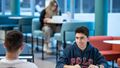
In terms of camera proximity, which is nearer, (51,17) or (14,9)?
(51,17)

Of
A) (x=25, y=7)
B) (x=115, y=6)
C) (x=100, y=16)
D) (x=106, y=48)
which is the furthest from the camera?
(x=25, y=7)

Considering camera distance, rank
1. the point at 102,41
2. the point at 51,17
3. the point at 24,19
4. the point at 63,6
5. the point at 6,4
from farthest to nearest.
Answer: the point at 6,4
the point at 63,6
the point at 24,19
the point at 51,17
the point at 102,41

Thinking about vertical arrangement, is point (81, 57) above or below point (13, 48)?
below

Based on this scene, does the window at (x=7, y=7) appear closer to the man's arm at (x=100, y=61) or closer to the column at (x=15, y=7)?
the column at (x=15, y=7)

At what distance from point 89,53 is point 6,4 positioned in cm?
911

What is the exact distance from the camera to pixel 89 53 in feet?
10.7

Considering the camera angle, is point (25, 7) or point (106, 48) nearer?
point (106, 48)

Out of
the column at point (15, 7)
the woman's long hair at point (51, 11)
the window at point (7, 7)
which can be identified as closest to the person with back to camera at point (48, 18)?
the woman's long hair at point (51, 11)

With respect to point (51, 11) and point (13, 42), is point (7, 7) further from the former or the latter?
point (13, 42)

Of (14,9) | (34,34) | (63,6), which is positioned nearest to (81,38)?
(34,34)

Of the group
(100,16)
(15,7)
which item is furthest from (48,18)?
(15,7)

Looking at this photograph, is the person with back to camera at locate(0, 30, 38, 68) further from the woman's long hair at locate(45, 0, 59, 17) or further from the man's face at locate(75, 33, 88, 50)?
the woman's long hair at locate(45, 0, 59, 17)

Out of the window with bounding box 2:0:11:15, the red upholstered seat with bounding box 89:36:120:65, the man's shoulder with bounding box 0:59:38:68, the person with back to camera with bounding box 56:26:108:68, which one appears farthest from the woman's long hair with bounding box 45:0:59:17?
the man's shoulder with bounding box 0:59:38:68

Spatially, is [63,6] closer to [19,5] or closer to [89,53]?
[19,5]
